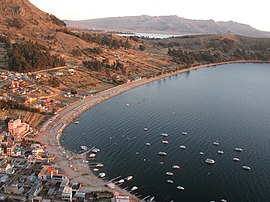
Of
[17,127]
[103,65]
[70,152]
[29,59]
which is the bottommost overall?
[70,152]

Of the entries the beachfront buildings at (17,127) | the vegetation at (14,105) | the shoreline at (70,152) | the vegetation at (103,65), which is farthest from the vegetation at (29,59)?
the beachfront buildings at (17,127)

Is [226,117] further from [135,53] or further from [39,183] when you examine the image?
[135,53]

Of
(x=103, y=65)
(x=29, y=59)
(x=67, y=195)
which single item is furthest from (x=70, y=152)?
(x=103, y=65)

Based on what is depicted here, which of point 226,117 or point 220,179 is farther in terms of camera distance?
point 226,117

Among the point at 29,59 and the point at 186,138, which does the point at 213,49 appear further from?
the point at 186,138

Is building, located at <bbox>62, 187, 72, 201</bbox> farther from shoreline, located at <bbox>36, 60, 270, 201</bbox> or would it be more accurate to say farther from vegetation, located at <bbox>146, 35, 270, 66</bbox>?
vegetation, located at <bbox>146, 35, 270, 66</bbox>

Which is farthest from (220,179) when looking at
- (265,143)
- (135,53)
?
(135,53)

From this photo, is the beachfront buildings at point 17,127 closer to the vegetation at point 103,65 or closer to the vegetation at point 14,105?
the vegetation at point 14,105
